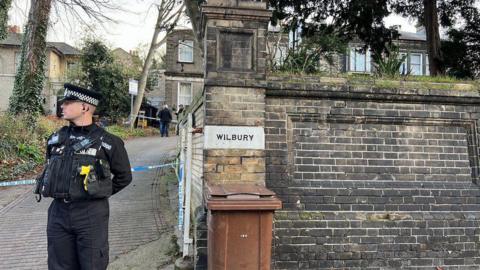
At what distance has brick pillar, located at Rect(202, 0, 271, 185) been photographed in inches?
186

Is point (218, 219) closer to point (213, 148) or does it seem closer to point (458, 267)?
point (213, 148)

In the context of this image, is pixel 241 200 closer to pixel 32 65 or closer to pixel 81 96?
pixel 81 96

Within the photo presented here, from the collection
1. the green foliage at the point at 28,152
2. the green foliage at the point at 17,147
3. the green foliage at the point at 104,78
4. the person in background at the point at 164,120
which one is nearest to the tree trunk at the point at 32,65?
the green foliage at the point at 17,147

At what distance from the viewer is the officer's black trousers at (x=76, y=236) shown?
11.2ft

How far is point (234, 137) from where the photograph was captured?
4.76 m

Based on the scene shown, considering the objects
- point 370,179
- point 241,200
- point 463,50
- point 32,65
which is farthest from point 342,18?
point 32,65

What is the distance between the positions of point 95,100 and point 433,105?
406 centimetres

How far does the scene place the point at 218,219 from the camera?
3.84 m

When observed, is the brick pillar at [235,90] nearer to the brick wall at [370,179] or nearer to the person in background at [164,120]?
the brick wall at [370,179]

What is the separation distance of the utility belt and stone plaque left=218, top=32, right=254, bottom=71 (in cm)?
185

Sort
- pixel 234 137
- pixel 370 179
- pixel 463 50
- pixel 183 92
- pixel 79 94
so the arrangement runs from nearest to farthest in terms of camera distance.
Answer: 1. pixel 79 94
2. pixel 234 137
3. pixel 370 179
4. pixel 463 50
5. pixel 183 92

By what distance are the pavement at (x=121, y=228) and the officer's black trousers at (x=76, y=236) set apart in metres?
1.81

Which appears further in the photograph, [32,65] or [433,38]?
[32,65]

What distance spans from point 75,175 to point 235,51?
2292 mm
